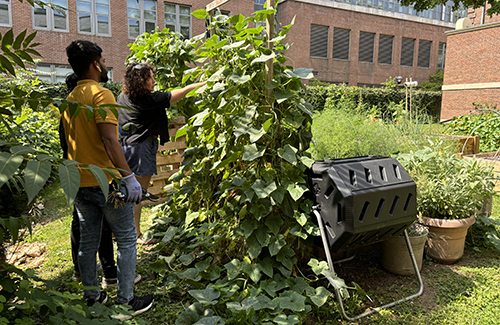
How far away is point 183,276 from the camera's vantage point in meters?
2.48

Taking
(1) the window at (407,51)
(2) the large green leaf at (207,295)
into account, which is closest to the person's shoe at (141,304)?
(2) the large green leaf at (207,295)

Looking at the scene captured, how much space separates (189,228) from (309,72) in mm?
1624

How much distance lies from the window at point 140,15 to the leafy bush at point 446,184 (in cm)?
1888

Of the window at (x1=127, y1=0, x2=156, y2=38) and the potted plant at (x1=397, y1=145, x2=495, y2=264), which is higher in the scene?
the window at (x1=127, y1=0, x2=156, y2=38)

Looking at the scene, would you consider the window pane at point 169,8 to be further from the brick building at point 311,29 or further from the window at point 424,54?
the window at point 424,54

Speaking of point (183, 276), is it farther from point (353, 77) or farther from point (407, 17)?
point (407, 17)

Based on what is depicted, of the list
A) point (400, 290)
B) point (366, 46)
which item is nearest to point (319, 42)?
point (366, 46)

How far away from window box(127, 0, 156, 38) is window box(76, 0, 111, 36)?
118 cm

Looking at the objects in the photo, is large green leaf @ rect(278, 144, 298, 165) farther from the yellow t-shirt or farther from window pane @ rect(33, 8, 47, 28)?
window pane @ rect(33, 8, 47, 28)

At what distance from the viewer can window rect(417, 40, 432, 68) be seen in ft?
105

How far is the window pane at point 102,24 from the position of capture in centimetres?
1878

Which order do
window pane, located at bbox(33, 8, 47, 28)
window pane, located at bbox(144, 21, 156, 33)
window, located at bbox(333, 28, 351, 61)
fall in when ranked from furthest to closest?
window, located at bbox(333, 28, 351, 61) → window pane, located at bbox(144, 21, 156, 33) → window pane, located at bbox(33, 8, 47, 28)

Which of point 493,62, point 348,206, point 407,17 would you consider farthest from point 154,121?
point 407,17

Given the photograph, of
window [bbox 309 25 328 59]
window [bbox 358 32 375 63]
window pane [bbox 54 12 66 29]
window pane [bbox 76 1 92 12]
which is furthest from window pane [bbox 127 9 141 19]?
window [bbox 358 32 375 63]
